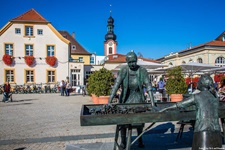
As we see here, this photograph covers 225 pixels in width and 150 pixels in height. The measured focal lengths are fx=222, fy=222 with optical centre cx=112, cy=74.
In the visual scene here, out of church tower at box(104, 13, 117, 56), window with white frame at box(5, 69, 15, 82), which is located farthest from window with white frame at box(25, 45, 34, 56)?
church tower at box(104, 13, 117, 56)

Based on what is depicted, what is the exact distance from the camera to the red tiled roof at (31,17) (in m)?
29.7

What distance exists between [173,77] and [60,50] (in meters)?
21.9

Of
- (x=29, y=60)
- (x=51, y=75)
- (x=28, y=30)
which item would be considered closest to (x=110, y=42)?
(x=51, y=75)

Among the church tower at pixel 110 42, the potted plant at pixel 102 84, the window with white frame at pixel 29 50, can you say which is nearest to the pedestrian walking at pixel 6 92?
the potted plant at pixel 102 84

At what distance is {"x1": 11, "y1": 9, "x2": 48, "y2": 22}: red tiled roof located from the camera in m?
29.7

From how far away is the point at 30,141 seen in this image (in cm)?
551

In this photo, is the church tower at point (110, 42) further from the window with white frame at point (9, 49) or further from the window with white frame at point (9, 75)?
the window with white frame at point (9, 75)

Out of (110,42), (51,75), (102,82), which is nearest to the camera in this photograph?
(102,82)

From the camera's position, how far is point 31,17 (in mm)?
30328

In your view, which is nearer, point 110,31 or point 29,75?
point 29,75

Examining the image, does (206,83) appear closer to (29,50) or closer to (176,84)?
(176,84)

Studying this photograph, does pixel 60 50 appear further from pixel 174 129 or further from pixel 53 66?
pixel 174 129

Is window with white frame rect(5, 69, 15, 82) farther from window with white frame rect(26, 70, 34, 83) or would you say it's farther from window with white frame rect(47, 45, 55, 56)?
window with white frame rect(47, 45, 55, 56)

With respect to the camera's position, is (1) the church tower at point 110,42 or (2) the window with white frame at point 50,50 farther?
(1) the church tower at point 110,42
